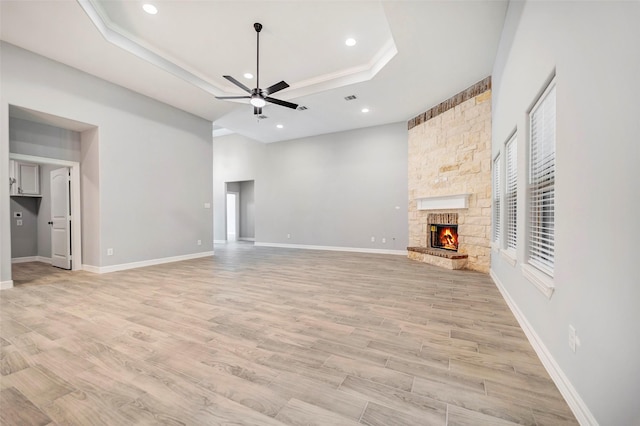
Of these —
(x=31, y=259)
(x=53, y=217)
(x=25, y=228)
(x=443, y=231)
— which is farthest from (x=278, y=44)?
(x=31, y=259)

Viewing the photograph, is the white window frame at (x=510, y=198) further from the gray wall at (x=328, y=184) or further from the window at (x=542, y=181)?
the gray wall at (x=328, y=184)

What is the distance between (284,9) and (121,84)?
3.74 meters

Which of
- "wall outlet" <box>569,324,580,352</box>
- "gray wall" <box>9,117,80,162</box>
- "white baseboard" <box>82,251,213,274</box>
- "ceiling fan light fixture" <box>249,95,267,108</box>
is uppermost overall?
"ceiling fan light fixture" <box>249,95,267,108</box>

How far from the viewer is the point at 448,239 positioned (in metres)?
6.24

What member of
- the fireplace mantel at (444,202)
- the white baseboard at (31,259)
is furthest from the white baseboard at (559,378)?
the white baseboard at (31,259)

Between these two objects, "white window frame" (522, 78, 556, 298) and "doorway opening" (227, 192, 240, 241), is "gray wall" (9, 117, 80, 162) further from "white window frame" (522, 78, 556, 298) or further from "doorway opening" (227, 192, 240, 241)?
"white window frame" (522, 78, 556, 298)

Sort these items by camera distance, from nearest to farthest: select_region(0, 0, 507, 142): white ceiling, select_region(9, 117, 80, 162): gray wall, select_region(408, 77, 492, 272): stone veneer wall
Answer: select_region(0, 0, 507, 142): white ceiling
select_region(9, 117, 80, 162): gray wall
select_region(408, 77, 492, 272): stone veneer wall

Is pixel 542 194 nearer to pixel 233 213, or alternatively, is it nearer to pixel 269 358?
pixel 269 358

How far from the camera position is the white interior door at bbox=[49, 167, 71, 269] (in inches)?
212

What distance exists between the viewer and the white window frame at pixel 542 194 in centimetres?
206

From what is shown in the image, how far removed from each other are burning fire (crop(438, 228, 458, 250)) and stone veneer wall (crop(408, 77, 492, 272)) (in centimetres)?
36

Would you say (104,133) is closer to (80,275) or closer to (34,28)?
(34,28)

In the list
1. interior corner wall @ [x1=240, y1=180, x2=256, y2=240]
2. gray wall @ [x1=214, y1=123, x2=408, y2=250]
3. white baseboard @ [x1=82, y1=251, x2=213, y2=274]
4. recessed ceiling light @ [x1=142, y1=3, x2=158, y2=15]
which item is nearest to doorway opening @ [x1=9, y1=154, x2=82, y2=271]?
white baseboard @ [x1=82, y1=251, x2=213, y2=274]

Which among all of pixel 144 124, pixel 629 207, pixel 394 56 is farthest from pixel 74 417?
pixel 144 124
